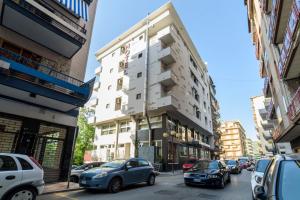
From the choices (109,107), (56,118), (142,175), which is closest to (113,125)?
(109,107)

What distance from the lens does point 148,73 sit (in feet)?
86.6

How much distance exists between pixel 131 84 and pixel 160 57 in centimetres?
576

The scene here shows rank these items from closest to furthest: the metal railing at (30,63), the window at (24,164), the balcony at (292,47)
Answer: the window at (24,164), the balcony at (292,47), the metal railing at (30,63)

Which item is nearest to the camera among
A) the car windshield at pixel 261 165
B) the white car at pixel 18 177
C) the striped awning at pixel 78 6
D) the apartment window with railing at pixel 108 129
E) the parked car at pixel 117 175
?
the white car at pixel 18 177

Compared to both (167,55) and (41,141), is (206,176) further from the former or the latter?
(167,55)

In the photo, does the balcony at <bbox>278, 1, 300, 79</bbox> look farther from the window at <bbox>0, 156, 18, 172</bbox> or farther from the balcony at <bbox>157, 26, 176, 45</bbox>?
the balcony at <bbox>157, 26, 176, 45</bbox>

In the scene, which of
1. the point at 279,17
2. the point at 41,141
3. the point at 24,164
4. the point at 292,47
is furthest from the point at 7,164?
the point at 279,17

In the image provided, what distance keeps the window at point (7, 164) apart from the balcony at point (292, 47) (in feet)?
40.1

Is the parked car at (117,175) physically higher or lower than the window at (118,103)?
lower

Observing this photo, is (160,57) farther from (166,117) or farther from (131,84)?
(166,117)

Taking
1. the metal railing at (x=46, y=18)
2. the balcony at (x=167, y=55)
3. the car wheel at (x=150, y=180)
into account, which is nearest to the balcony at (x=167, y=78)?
the balcony at (x=167, y=55)

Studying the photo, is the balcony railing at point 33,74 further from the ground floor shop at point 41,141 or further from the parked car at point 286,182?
the parked car at point 286,182

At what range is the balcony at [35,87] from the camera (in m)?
9.04

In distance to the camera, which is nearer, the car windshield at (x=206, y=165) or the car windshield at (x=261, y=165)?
the car windshield at (x=261, y=165)
